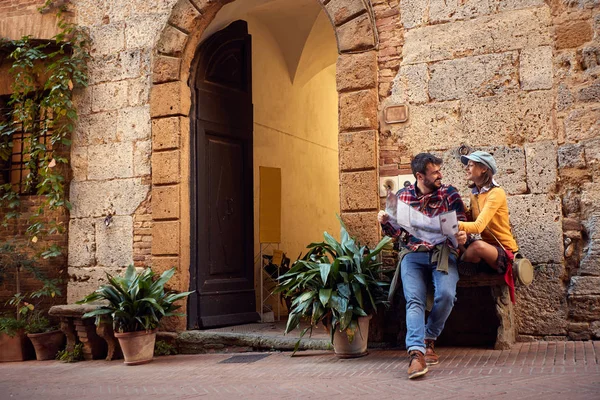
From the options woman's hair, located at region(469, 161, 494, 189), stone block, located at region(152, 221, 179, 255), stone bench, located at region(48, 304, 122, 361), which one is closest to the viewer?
woman's hair, located at region(469, 161, 494, 189)

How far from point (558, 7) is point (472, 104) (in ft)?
3.57

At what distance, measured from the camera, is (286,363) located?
6.23 meters

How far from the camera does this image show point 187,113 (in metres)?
8.05

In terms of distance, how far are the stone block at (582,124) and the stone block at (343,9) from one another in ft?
7.19

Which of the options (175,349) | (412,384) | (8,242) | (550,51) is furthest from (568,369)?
(8,242)

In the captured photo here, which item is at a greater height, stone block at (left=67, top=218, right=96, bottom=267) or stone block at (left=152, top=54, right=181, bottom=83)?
stone block at (left=152, top=54, right=181, bottom=83)

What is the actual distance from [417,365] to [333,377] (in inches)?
A: 26.1

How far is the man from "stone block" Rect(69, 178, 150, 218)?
11.4 ft

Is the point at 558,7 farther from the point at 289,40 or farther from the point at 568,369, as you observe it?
the point at 289,40

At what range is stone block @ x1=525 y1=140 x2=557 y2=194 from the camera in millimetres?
6238

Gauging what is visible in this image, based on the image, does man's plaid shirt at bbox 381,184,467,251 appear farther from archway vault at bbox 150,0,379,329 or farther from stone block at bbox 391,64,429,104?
stone block at bbox 391,64,429,104

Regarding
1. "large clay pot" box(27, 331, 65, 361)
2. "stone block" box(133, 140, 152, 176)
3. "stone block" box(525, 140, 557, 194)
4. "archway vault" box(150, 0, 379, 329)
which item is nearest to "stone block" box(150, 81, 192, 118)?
"archway vault" box(150, 0, 379, 329)

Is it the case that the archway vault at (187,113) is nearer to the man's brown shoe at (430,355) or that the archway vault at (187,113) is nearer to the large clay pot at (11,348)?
the man's brown shoe at (430,355)

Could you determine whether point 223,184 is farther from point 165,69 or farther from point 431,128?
point 431,128
